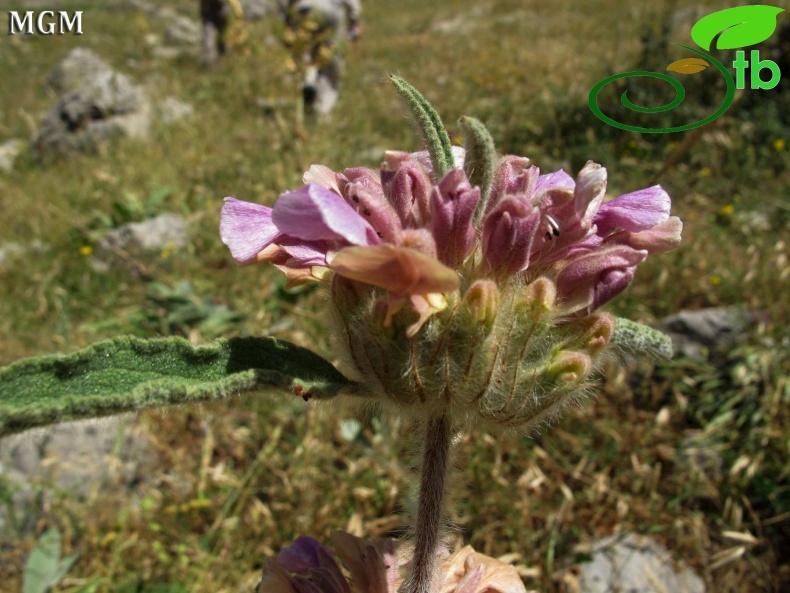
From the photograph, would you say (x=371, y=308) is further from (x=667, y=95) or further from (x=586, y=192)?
(x=667, y=95)

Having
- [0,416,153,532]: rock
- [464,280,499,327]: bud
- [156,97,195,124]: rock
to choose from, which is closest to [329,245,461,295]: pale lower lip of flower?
[464,280,499,327]: bud

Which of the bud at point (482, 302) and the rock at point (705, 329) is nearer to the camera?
the bud at point (482, 302)

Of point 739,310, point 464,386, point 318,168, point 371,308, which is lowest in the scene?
point 739,310

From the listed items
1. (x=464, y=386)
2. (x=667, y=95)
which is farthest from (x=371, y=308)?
(x=667, y=95)

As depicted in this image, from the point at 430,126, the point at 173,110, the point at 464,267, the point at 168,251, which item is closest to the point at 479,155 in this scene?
the point at 430,126

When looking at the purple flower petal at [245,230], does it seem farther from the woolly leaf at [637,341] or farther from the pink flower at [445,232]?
the woolly leaf at [637,341]

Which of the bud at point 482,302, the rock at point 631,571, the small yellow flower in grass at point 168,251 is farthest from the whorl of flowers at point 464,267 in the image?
the small yellow flower in grass at point 168,251
